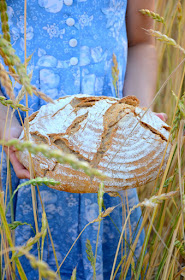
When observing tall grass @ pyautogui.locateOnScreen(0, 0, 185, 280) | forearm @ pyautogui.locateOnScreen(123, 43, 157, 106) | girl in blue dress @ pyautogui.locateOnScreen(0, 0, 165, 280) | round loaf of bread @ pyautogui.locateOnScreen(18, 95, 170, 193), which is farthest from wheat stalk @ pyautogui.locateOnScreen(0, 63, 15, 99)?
forearm @ pyautogui.locateOnScreen(123, 43, 157, 106)

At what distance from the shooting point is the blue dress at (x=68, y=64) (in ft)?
3.00

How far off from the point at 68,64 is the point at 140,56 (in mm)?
312

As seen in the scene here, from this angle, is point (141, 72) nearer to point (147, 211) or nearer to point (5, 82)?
point (147, 211)

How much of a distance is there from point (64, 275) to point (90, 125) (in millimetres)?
588

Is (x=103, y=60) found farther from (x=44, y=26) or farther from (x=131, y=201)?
(x=131, y=201)

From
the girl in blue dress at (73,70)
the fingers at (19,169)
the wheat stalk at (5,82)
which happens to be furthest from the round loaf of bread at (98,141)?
the wheat stalk at (5,82)

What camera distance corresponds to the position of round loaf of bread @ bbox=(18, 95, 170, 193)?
644 millimetres

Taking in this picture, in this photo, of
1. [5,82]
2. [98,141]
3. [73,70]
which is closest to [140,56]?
[73,70]

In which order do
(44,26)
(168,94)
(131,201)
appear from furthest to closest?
(168,94) < (131,201) < (44,26)

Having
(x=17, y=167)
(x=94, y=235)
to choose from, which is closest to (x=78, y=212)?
(x=94, y=235)

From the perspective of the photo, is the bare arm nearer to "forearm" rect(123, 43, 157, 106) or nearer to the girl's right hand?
A: "forearm" rect(123, 43, 157, 106)

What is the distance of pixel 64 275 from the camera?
1043 millimetres

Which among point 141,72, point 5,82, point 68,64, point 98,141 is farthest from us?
point 141,72

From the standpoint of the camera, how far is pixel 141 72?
1.09 m
